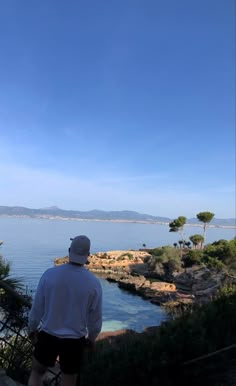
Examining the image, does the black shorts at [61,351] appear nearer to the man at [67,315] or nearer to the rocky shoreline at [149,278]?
the man at [67,315]

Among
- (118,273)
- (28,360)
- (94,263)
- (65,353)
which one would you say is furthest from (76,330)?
(94,263)

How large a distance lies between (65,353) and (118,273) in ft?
203

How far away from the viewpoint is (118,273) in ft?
209

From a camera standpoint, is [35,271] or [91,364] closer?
[91,364]

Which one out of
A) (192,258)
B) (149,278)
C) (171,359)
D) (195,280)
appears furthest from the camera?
(149,278)

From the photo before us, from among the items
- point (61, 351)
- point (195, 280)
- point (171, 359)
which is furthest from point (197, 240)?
point (61, 351)

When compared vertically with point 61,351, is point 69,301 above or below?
above

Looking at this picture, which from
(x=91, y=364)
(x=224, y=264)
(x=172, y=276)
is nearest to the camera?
(x=91, y=364)

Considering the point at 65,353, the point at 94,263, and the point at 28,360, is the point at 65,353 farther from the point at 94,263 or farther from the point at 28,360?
the point at 94,263

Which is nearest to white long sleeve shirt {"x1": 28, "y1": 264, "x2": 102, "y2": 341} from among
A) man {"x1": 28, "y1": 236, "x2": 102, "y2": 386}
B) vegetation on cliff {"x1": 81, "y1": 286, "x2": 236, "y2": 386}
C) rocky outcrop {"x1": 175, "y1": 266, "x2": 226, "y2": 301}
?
man {"x1": 28, "y1": 236, "x2": 102, "y2": 386}

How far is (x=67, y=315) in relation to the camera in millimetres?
3184

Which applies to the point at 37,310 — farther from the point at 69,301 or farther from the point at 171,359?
the point at 171,359

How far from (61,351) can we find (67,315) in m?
0.30

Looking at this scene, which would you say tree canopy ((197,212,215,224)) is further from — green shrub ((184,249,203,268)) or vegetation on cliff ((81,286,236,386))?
vegetation on cliff ((81,286,236,386))
